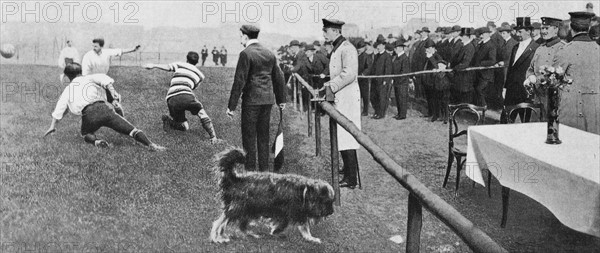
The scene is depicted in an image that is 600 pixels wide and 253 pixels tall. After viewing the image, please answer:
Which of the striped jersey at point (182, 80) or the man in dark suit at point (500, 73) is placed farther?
the man in dark suit at point (500, 73)

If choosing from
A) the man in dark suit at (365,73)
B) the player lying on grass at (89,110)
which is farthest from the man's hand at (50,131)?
the man in dark suit at (365,73)

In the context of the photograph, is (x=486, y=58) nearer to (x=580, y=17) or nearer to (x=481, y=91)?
(x=481, y=91)

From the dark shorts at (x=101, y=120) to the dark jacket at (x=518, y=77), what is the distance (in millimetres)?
4067

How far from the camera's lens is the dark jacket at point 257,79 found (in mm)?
4637

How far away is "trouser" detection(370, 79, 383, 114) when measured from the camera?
9000 millimetres

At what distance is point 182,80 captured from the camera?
15.8ft

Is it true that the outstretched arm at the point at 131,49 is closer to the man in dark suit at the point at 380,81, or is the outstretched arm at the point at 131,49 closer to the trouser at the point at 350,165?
the trouser at the point at 350,165

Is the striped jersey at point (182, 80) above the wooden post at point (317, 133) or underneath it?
above

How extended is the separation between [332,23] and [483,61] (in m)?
3.45

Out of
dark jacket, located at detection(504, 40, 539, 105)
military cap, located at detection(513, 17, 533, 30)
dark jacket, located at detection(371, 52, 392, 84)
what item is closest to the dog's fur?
military cap, located at detection(513, 17, 533, 30)

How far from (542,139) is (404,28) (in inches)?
96.0

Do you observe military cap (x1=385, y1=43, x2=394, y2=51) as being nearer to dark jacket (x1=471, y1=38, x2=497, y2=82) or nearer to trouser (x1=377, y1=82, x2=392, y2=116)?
trouser (x1=377, y1=82, x2=392, y2=116)

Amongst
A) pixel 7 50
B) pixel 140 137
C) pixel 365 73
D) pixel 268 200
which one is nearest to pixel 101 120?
pixel 140 137

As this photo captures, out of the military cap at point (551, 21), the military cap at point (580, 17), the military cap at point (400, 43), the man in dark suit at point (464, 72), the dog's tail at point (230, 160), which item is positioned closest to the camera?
the dog's tail at point (230, 160)
